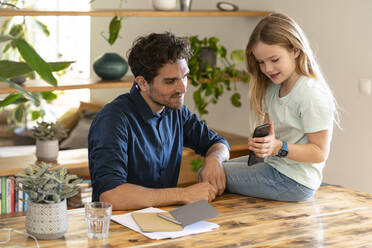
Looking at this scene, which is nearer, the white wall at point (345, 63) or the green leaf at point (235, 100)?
the white wall at point (345, 63)

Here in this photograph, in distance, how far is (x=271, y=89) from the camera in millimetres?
2324

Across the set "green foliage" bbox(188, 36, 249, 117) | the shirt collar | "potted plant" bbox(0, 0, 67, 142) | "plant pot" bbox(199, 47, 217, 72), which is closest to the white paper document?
the shirt collar

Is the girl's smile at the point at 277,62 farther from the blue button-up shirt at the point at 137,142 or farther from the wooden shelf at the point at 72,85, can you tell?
the wooden shelf at the point at 72,85

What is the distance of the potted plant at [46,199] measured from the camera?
1595 mm

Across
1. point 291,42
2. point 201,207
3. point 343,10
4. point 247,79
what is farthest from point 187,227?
point 247,79

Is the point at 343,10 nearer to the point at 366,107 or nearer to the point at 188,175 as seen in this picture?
the point at 366,107

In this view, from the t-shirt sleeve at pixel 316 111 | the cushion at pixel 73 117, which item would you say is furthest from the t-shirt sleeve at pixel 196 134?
the cushion at pixel 73 117

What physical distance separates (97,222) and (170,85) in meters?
0.76

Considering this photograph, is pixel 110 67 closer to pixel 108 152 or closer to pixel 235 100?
pixel 235 100

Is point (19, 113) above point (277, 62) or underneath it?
underneath

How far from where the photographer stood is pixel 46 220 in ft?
5.27

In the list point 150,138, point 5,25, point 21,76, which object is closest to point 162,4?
point 21,76

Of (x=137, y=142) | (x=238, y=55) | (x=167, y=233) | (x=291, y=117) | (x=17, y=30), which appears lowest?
(x=167, y=233)

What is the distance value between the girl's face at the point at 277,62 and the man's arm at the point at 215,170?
40 centimetres
